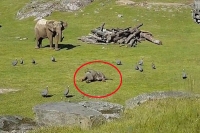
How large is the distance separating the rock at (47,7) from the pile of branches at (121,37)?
16.2 meters

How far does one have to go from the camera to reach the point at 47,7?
59281 millimetres

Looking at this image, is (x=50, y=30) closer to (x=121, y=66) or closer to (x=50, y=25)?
(x=50, y=25)

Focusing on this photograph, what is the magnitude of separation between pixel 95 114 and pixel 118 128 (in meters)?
2.23

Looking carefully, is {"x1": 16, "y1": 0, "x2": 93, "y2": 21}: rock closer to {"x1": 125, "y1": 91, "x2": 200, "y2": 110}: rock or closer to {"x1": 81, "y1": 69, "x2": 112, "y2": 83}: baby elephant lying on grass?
{"x1": 81, "y1": 69, "x2": 112, "y2": 83}: baby elephant lying on grass

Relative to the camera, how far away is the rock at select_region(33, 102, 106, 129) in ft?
42.9

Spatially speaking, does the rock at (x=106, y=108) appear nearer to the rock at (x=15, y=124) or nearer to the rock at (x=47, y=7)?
the rock at (x=15, y=124)

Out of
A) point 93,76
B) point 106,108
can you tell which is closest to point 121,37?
point 93,76

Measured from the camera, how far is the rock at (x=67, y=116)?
13078mm

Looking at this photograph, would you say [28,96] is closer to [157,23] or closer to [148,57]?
[148,57]

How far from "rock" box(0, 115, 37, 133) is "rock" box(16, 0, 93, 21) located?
44.6 metres

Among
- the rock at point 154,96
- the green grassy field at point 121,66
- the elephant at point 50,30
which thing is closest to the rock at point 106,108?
the green grassy field at point 121,66

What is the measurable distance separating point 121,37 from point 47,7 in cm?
2047

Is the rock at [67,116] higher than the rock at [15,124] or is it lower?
higher

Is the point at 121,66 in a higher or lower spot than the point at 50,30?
lower
